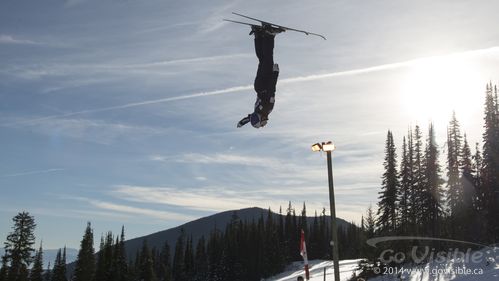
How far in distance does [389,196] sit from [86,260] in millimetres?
42922

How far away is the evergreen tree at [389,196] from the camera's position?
63.1 meters

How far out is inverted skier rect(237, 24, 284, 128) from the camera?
34.7 feet

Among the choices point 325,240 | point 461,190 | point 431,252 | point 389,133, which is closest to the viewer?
point 431,252

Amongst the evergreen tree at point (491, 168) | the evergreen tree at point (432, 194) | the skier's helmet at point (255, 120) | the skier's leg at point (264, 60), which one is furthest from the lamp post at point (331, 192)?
the evergreen tree at point (432, 194)

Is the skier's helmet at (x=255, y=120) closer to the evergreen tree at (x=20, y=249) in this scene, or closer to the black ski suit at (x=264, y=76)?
the black ski suit at (x=264, y=76)

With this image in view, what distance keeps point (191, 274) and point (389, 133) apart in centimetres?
7907

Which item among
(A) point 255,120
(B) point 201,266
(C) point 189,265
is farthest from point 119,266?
(A) point 255,120

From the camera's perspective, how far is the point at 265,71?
10.9 m

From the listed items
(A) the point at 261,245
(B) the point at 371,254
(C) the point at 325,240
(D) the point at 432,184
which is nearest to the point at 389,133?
(D) the point at 432,184

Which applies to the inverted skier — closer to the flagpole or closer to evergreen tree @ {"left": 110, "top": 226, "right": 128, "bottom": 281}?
the flagpole

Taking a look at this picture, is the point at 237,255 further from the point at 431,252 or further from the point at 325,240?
the point at 431,252

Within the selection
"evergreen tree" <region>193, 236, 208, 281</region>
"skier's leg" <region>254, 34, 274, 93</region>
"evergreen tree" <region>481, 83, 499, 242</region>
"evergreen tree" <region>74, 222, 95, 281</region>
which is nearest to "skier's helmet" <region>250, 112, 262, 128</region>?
"skier's leg" <region>254, 34, 274, 93</region>

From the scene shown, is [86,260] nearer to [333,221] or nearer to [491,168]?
[491,168]

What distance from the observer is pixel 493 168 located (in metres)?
50.8
